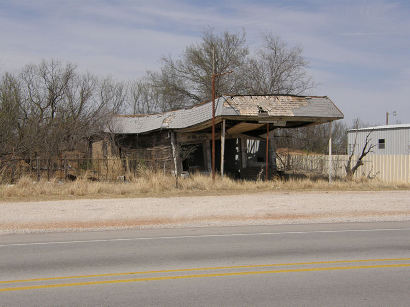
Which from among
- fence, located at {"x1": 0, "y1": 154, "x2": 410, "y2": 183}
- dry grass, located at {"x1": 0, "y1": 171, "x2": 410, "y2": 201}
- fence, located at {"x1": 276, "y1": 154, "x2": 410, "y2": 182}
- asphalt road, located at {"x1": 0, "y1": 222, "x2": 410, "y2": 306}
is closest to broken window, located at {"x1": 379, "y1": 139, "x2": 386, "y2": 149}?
fence, located at {"x1": 276, "y1": 154, "x2": 410, "y2": 182}

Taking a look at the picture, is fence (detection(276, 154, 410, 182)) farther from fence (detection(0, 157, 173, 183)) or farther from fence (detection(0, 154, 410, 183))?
fence (detection(0, 157, 173, 183))

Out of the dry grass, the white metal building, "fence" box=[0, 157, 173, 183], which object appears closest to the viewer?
the dry grass

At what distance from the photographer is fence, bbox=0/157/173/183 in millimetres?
19219

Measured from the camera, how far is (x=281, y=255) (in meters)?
7.80

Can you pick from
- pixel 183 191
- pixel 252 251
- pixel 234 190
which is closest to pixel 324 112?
pixel 234 190

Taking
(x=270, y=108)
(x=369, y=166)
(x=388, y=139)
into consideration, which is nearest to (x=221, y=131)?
(x=270, y=108)

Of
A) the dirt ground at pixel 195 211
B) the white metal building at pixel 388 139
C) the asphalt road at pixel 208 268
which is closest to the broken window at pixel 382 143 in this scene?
the white metal building at pixel 388 139

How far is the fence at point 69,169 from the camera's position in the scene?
1922 centimetres

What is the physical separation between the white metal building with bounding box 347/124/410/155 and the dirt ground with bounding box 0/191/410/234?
20157mm

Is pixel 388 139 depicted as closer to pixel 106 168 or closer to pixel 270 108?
pixel 270 108

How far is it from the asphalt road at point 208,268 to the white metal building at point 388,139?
2757 cm

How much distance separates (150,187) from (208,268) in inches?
457

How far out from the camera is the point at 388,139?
36469 millimetres

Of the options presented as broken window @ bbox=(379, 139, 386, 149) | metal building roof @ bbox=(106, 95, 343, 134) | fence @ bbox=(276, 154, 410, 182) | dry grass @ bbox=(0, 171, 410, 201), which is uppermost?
metal building roof @ bbox=(106, 95, 343, 134)
